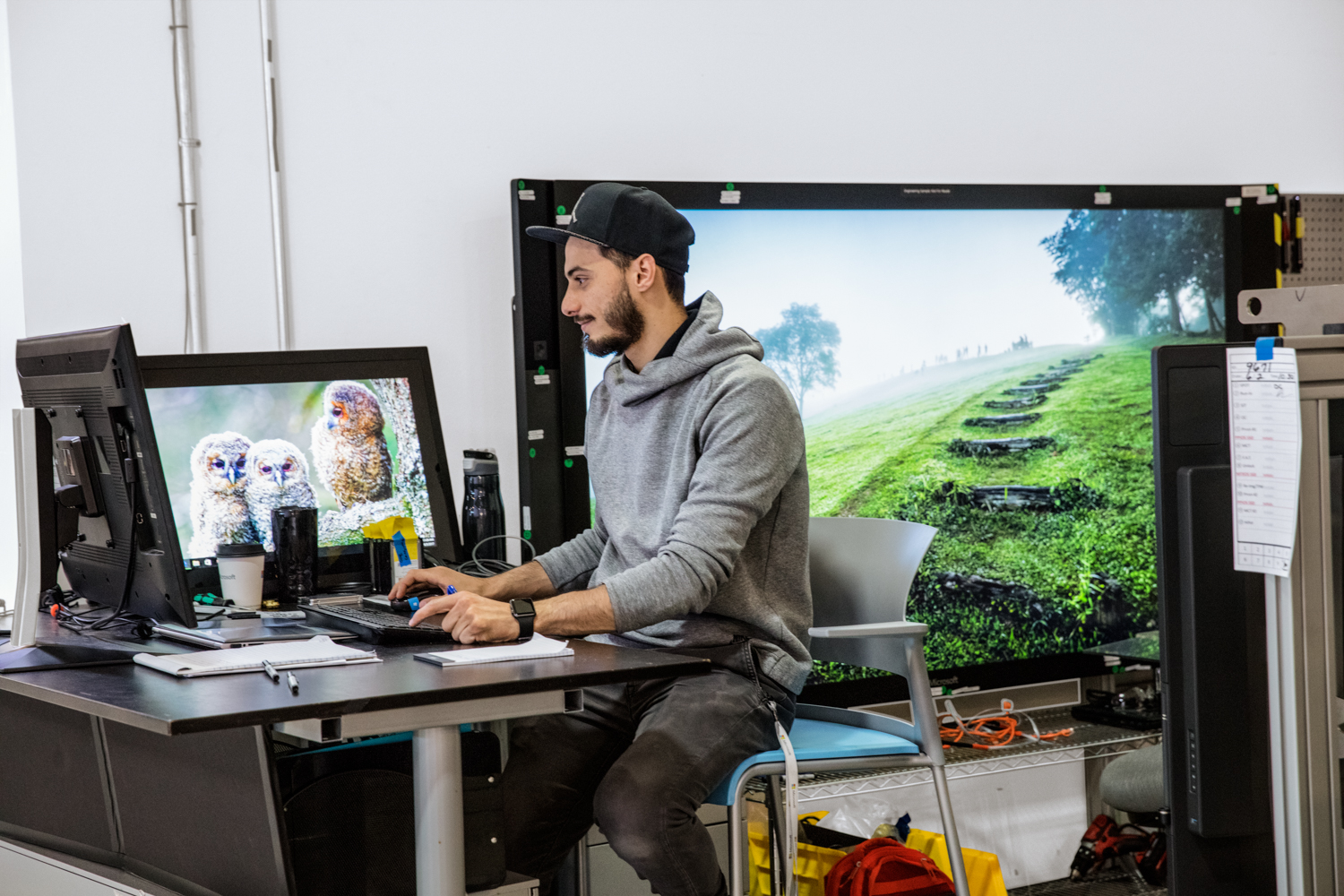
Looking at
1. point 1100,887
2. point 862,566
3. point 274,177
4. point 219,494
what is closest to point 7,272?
point 274,177

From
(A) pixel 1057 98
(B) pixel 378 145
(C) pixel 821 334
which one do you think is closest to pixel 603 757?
(C) pixel 821 334

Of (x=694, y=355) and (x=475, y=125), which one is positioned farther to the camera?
(x=475, y=125)

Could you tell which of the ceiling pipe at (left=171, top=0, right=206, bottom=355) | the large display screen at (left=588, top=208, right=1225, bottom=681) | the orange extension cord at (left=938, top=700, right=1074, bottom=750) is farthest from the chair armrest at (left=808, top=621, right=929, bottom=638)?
the ceiling pipe at (left=171, top=0, right=206, bottom=355)

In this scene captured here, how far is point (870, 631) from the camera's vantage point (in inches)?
79.9

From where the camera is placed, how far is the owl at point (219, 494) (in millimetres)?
2301

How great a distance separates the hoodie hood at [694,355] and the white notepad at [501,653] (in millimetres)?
604

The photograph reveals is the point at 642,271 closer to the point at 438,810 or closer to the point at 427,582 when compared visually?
the point at 427,582

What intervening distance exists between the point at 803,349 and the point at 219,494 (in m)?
1.48

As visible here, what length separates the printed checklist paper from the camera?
45.8 inches

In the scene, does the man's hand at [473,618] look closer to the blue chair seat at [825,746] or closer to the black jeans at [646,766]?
the black jeans at [646,766]

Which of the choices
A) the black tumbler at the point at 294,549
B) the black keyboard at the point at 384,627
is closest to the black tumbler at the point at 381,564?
the black tumbler at the point at 294,549

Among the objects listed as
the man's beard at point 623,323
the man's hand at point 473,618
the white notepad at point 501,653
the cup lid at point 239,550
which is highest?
the man's beard at point 623,323

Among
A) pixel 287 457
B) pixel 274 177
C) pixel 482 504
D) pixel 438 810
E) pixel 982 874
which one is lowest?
pixel 982 874

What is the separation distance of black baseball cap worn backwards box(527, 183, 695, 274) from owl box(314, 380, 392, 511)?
0.59 m
